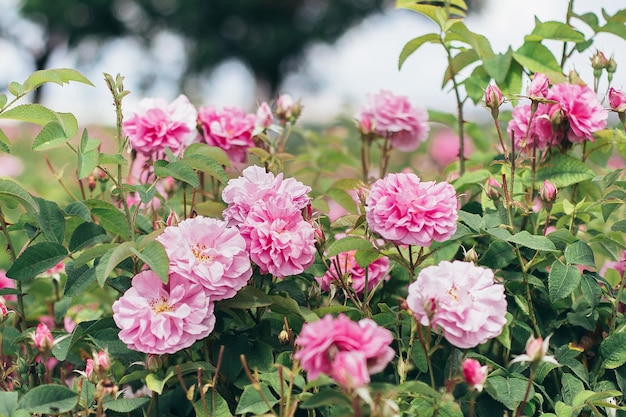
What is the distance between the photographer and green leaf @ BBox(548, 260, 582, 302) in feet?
3.42

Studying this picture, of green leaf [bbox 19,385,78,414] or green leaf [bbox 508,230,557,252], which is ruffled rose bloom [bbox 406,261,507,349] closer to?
green leaf [bbox 508,230,557,252]

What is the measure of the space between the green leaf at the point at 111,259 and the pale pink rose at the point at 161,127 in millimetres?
415

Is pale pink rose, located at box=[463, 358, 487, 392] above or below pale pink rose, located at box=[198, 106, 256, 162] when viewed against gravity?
below

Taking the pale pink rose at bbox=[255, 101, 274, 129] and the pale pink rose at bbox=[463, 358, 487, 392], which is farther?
the pale pink rose at bbox=[255, 101, 274, 129]

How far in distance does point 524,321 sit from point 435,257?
Result: 0.58 ft

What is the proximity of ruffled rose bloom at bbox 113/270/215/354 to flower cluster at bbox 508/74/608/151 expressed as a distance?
0.57m

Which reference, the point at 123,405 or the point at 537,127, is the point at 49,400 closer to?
the point at 123,405

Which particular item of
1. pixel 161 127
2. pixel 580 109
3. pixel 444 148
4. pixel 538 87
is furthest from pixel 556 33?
pixel 444 148

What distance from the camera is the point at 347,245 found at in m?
1.00

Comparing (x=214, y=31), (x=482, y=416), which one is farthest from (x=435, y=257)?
(x=214, y=31)

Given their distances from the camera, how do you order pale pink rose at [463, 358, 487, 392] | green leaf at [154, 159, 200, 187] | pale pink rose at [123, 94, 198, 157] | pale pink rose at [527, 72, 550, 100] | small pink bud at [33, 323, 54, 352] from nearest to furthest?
pale pink rose at [463, 358, 487, 392], small pink bud at [33, 323, 54, 352], green leaf at [154, 159, 200, 187], pale pink rose at [527, 72, 550, 100], pale pink rose at [123, 94, 198, 157]

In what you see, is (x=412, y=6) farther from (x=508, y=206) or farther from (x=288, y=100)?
(x=508, y=206)

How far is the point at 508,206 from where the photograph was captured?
1099 mm

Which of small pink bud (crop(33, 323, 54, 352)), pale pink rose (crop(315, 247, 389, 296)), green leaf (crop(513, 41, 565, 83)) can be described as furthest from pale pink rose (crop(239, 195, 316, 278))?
green leaf (crop(513, 41, 565, 83))
